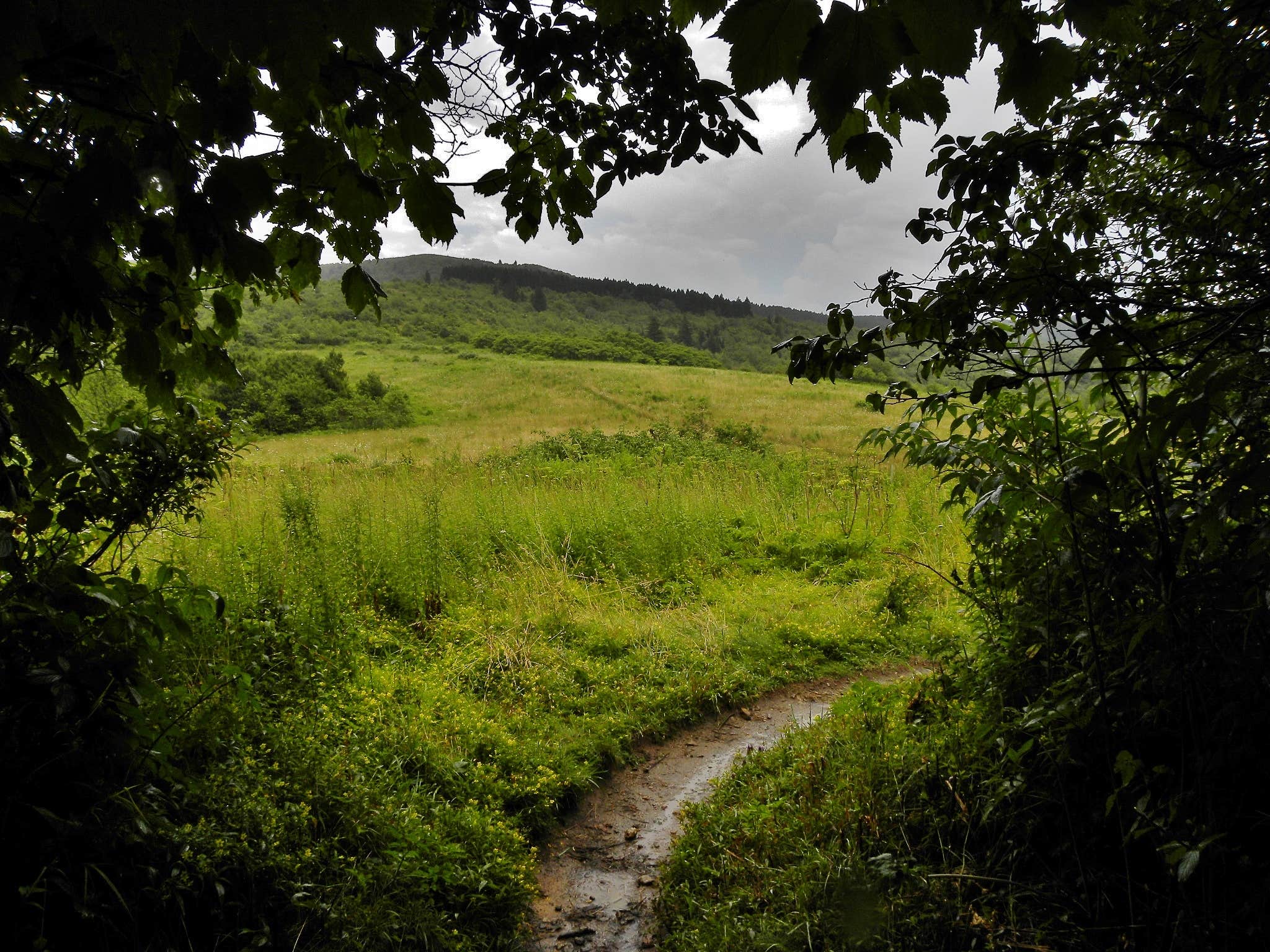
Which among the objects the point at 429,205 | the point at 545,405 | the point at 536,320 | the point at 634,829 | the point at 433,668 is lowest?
the point at 634,829

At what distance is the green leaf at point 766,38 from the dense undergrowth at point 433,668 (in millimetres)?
3078

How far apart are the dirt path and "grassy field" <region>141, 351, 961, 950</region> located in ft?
0.59

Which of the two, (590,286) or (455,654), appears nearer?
(455,654)

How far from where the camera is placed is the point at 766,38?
102 centimetres

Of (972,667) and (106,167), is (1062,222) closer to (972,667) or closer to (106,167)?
(972,667)

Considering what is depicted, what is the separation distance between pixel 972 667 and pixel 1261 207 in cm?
234

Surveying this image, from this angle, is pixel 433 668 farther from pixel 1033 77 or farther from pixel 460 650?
pixel 1033 77

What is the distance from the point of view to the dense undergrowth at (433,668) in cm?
274

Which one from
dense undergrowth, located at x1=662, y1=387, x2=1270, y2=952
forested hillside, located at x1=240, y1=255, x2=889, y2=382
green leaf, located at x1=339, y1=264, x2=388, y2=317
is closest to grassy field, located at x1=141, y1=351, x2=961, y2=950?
dense undergrowth, located at x1=662, y1=387, x2=1270, y2=952

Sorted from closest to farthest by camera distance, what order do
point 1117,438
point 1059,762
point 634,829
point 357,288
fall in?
point 357,288 → point 1059,762 → point 1117,438 → point 634,829

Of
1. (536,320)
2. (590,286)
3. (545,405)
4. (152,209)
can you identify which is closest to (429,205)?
(152,209)

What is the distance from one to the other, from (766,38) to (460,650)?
18.2 feet

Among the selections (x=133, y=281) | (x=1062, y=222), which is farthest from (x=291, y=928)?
(x=1062, y=222)

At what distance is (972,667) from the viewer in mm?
3410
